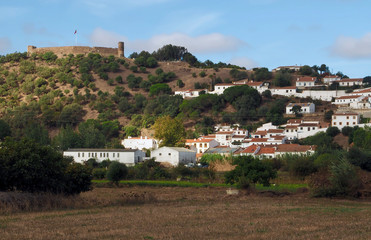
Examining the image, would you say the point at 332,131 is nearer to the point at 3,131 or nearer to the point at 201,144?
the point at 201,144

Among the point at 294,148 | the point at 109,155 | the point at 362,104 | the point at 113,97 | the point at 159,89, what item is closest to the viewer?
the point at 109,155

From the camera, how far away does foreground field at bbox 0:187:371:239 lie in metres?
13.6

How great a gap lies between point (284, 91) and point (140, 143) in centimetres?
3319

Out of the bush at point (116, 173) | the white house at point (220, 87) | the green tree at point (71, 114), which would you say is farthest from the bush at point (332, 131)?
the green tree at point (71, 114)

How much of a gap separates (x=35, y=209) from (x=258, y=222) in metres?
8.52

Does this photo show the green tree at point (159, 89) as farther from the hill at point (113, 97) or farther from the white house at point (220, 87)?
the white house at point (220, 87)

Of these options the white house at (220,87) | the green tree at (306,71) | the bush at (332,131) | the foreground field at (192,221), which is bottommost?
the foreground field at (192,221)

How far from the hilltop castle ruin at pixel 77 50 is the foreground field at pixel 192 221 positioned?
107 m

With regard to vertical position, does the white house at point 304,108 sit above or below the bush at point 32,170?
above

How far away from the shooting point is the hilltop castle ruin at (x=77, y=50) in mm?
125312

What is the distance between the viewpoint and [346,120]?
73.6 metres

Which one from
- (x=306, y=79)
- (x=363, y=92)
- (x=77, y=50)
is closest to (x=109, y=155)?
(x=363, y=92)

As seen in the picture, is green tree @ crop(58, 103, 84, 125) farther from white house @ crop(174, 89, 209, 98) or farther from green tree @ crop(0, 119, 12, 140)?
white house @ crop(174, 89, 209, 98)

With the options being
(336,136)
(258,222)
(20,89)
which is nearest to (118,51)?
(20,89)
